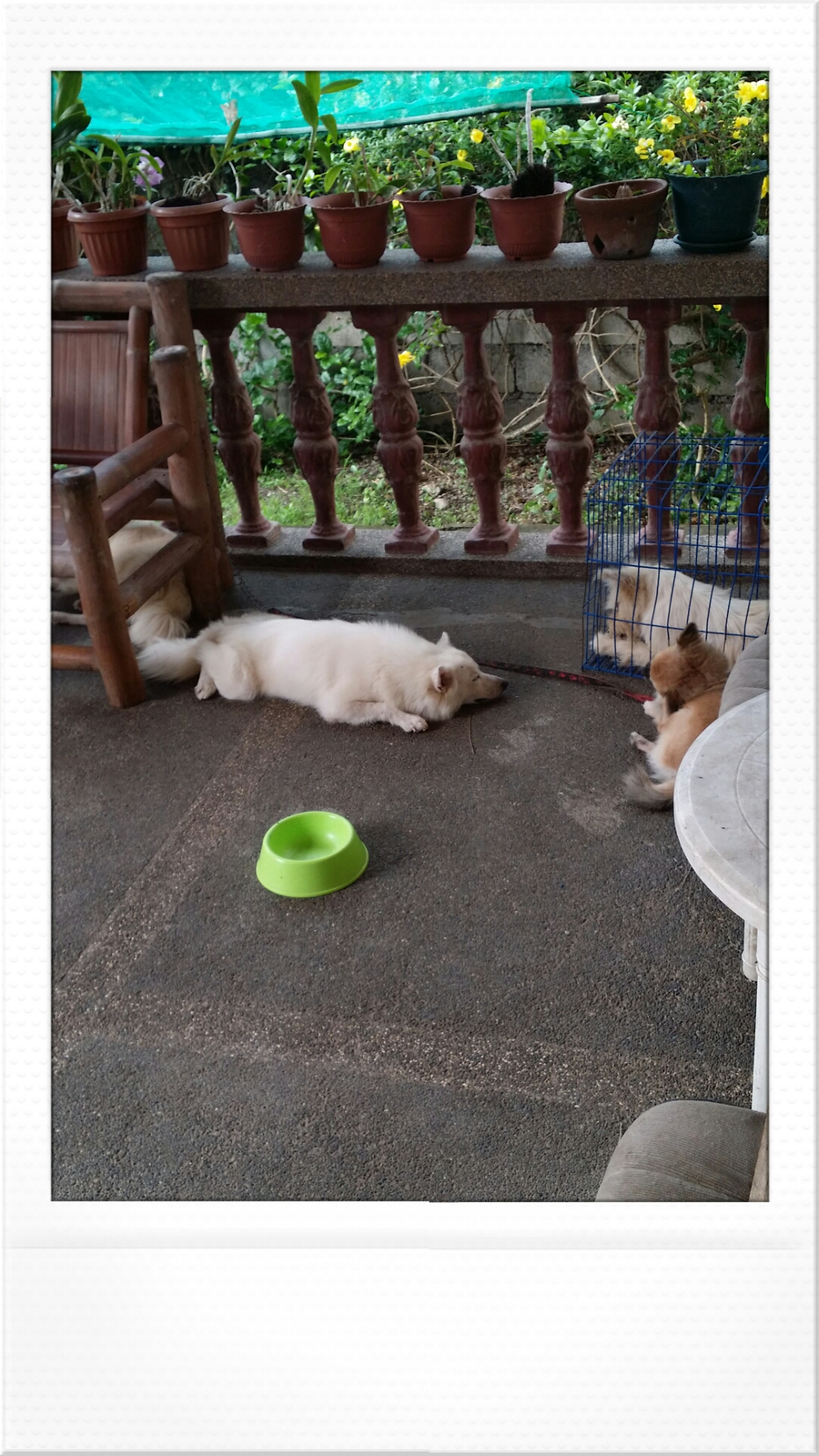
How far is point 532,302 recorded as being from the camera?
3.30 metres

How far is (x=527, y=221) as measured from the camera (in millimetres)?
3188

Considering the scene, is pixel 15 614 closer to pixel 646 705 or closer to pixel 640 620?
pixel 646 705

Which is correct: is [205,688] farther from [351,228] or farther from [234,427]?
[351,228]

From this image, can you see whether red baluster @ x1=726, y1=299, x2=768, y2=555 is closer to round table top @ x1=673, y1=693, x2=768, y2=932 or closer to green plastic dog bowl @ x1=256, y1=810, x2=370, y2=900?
green plastic dog bowl @ x1=256, y1=810, x2=370, y2=900

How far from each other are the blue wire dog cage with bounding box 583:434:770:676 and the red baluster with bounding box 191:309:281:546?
1132 mm

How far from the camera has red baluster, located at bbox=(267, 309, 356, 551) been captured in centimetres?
363

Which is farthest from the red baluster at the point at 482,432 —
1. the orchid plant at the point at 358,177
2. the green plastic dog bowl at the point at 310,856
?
the green plastic dog bowl at the point at 310,856

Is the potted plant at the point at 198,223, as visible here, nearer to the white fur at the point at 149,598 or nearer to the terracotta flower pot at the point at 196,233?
the terracotta flower pot at the point at 196,233

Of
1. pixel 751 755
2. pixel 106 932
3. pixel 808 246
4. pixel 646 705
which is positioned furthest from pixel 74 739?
pixel 808 246

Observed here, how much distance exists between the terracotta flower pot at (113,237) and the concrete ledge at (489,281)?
6 cm

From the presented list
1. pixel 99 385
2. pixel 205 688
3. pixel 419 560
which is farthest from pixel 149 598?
pixel 419 560

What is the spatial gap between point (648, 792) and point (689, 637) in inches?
15.4

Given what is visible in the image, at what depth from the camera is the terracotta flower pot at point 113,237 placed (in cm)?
350

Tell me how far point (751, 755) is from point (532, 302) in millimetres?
2172
